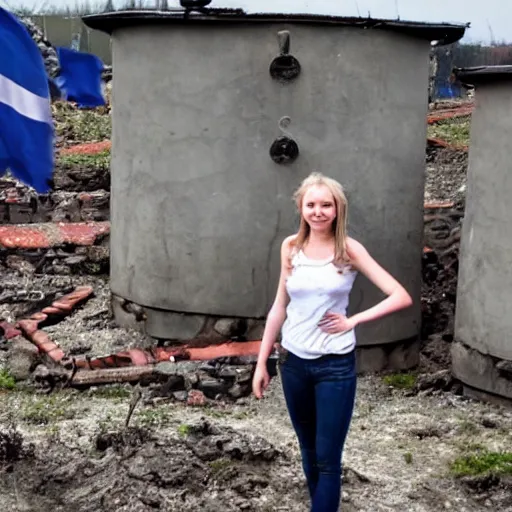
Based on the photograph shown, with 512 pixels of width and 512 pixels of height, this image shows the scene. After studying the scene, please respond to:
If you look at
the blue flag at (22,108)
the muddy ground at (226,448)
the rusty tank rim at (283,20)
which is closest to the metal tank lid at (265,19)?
the rusty tank rim at (283,20)

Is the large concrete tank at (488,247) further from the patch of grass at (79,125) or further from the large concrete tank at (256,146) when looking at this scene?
the patch of grass at (79,125)

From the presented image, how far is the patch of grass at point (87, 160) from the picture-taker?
14.4 meters

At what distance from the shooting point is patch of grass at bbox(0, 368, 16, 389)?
20.7 ft

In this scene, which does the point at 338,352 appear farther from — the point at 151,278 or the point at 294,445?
the point at 151,278

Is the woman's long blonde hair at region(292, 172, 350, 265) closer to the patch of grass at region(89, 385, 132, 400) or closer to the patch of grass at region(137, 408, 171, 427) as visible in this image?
the patch of grass at region(137, 408, 171, 427)

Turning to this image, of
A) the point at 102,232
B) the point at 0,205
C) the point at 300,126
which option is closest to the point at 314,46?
the point at 300,126

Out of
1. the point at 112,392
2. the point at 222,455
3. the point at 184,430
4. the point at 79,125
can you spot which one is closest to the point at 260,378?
the point at 222,455

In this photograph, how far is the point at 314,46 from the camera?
20.8 ft

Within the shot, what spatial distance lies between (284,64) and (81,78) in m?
19.9

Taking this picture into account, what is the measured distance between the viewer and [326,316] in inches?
147

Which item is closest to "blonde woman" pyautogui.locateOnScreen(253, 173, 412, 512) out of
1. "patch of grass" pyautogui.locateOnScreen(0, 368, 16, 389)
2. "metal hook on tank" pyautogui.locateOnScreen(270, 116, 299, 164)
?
"metal hook on tank" pyautogui.locateOnScreen(270, 116, 299, 164)

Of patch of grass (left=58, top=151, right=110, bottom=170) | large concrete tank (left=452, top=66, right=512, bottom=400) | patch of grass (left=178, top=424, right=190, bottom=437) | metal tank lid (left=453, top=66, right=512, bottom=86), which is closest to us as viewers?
patch of grass (left=178, top=424, right=190, bottom=437)

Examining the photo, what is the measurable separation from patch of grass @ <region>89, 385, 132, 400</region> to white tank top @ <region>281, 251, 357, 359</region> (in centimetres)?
259

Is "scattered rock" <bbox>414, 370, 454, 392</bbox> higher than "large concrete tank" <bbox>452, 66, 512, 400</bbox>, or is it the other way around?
"large concrete tank" <bbox>452, 66, 512, 400</bbox>
